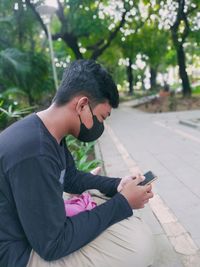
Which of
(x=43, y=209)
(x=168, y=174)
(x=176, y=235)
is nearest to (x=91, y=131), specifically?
(x=43, y=209)

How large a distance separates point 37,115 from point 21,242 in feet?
1.99

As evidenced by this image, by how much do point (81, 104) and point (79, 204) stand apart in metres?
0.71

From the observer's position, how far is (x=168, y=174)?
17.0ft

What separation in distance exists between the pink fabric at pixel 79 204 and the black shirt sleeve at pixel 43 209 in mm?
395

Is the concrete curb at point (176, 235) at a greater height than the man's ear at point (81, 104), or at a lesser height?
lesser

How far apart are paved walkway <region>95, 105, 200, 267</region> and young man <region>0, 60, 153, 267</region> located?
0.85 meters

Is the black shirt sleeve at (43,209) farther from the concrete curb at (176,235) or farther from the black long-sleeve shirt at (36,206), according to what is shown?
the concrete curb at (176,235)

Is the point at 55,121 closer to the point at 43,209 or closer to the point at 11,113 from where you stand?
the point at 43,209

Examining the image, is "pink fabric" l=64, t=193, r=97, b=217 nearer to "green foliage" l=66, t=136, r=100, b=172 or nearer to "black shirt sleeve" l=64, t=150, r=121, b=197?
"black shirt sleeve" l=64, t=150, r=121, b=197

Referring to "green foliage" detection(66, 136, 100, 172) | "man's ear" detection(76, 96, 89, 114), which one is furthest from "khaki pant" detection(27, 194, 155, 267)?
"green foliage" detection(66, 136, 100, 172)

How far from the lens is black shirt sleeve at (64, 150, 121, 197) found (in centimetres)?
233

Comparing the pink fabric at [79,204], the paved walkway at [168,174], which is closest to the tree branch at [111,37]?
the paved walkway at [168,174]

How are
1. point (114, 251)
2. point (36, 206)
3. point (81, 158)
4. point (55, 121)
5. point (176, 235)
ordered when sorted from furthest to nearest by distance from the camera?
point (81, 158) < point (176, 235) < point (114, 251) < point (55, 121) < point (36, 206)

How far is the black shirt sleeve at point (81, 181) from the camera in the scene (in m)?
2.33
